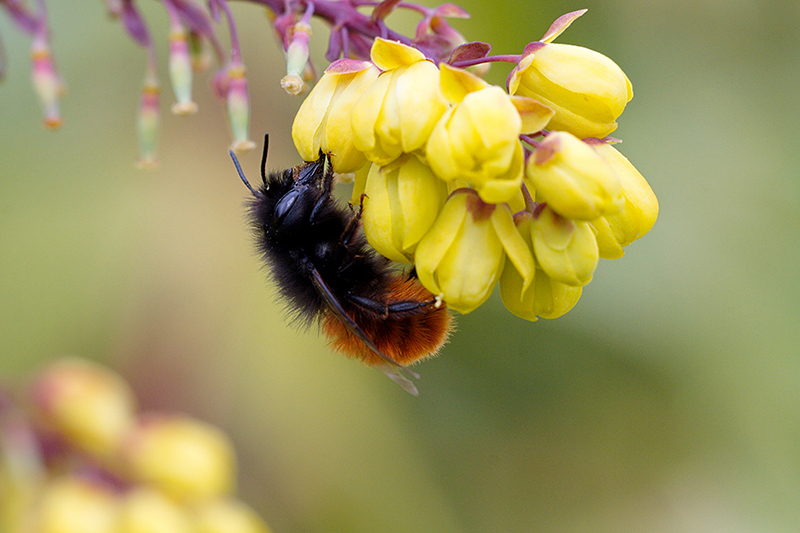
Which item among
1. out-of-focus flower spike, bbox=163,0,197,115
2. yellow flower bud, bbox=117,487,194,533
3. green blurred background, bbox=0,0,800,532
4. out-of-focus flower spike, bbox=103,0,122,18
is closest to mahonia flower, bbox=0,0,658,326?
out-of-focus flower spike, bbox=163,0,197,115

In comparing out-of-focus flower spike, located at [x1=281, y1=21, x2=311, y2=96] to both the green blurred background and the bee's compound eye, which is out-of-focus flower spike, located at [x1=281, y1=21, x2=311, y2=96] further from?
the green blurred background

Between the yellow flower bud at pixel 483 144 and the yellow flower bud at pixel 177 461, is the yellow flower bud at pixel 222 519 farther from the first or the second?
the yellow flower bud at pixel 483 144

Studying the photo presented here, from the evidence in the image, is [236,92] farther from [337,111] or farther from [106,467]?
[106,467]

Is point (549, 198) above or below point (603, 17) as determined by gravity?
above

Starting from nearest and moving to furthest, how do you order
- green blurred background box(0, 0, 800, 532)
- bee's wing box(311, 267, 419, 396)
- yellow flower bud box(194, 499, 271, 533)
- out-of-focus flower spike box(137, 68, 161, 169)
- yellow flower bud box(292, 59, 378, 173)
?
yellow flower bud box(292, 59, 378, 173) → bee's wing box(311, 267, 419, 396) → out-of-focus flower spike box(137, 68, 161, 169) → yellow flower bud box(194, 499, 271, 533) → green blurred background box(0, 0, 800, 532)

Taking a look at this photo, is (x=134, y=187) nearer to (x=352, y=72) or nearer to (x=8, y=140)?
(x=8, y=140)

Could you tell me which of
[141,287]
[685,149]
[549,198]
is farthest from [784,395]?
[141,287]
